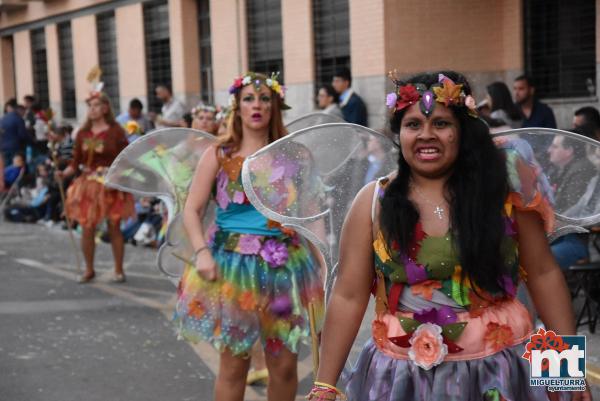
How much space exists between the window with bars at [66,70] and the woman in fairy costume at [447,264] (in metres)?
22.6

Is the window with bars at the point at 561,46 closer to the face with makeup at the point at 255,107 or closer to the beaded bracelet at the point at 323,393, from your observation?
the face with makeup at the point at 255,107

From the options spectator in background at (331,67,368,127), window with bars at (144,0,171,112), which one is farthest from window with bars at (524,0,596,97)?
window with bars at (144,0,171,112)

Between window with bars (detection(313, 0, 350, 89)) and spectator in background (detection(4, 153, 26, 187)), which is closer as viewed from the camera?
window with bars (detection(313, 0, 350, 89))

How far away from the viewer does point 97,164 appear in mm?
10328

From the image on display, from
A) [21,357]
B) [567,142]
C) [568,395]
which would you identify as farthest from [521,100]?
[568,395]

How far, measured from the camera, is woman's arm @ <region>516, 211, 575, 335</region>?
3.25m

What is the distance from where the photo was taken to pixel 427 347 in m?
3.13

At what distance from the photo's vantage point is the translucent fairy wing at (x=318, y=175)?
13.3ft

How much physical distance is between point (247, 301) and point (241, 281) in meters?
0.11

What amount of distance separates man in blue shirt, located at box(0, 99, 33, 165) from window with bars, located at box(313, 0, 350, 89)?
6.07m

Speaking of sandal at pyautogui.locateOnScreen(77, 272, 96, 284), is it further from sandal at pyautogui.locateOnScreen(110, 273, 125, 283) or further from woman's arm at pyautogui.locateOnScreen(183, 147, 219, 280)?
woman's arm at pyautogui.locateOnScreen(183, 147, 219, 280)

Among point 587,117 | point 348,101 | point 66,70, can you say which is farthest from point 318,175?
point 66,70

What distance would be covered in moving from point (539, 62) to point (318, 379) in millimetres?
10537

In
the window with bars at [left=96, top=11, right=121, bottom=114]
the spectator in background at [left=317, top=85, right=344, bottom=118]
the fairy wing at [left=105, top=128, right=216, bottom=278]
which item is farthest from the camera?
the window with bars at [left=96, top=11, right=121, bottom=114]
